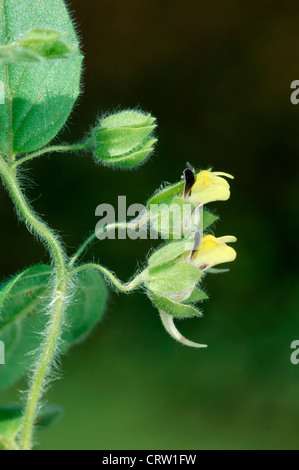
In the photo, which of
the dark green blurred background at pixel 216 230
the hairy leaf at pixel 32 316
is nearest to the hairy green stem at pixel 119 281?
the hairy leaf at pixel 32 316

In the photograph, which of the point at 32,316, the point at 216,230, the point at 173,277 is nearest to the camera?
the point at 173,277

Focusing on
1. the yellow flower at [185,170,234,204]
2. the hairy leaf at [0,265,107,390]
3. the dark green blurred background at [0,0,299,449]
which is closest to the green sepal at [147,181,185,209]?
the yellow flower at [185,170,234,204]

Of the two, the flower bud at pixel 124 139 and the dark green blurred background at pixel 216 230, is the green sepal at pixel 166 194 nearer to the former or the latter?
the flower bud at pixel 124 139

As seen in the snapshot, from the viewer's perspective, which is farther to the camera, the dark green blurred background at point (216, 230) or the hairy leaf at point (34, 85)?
the dark green blurred background at point (216, 230)

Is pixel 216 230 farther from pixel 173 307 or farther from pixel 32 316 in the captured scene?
pixel 173 307

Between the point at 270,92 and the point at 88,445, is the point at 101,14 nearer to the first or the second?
the point at 270,92

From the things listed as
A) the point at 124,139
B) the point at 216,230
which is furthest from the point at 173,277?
the point at 216,230

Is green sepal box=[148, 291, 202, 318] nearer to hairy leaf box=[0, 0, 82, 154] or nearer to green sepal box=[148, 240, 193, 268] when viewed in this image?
green sepal box=[148, 240, 193, 268]
